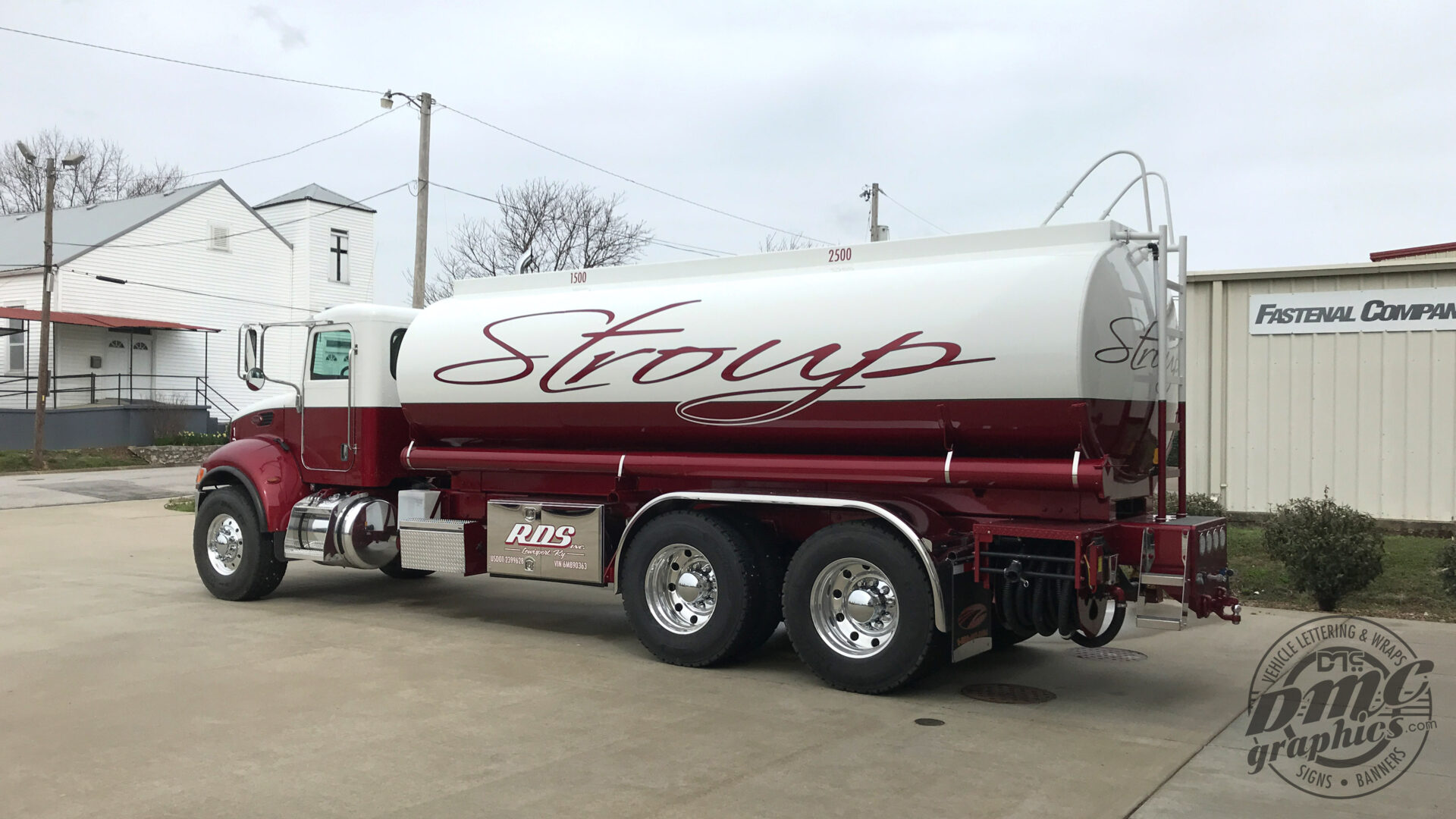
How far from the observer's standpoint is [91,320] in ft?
113

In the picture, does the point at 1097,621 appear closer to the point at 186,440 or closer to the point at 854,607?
the point at 854,607

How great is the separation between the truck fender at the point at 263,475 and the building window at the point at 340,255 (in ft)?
112

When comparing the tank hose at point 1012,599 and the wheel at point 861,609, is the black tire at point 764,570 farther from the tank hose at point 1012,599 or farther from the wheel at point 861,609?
the tank hose at point 1012,599

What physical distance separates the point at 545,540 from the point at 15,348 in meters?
33.6

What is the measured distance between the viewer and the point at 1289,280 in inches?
569

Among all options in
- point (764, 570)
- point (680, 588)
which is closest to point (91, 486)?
point (680, 588)

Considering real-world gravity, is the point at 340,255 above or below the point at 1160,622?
above

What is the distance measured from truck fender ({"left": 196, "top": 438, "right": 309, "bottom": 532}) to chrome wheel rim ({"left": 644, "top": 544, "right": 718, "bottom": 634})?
4340mm

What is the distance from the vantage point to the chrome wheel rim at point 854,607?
7793mm

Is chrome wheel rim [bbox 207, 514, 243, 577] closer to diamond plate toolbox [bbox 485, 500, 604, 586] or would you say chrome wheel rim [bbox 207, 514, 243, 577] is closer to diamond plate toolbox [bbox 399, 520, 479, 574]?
diamond plate toolbox [bbox 399, 520, 479, 574]

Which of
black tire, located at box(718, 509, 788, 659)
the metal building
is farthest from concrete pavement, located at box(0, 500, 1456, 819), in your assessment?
the metal building

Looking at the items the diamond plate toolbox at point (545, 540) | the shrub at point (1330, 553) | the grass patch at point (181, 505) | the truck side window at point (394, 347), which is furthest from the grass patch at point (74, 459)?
the shrub at point (1330, 553)

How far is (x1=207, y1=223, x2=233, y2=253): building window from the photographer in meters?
40.2

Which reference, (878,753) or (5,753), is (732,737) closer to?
(878,753)
